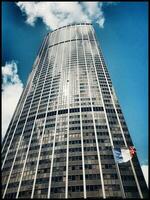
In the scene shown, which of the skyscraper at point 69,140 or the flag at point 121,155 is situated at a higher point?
the skyscraper at point 69,140

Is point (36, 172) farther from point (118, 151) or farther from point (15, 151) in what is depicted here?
point (118, 151)

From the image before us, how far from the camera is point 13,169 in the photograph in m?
113

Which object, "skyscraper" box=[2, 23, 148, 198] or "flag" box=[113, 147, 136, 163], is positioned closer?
"flag" box=[113, 147, 136, 163]

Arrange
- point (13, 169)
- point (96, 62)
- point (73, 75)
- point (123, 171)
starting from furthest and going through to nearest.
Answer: point (96, 62), point (73, 75), point (13, 169), point (123, 171)

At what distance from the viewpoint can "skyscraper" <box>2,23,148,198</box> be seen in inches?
3802

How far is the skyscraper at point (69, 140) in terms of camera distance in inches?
3802

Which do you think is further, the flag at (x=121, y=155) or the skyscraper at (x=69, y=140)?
the skyscraper at (x=69, y=140)

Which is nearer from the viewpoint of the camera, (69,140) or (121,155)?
(121,155)

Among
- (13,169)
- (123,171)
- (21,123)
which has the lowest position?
(123,171)

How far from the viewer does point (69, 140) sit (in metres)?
116

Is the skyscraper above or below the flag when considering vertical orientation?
above

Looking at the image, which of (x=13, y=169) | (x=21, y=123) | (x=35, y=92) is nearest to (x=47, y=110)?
(x=21, y=123)

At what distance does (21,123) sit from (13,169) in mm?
32657

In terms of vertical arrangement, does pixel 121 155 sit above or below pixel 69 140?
below
